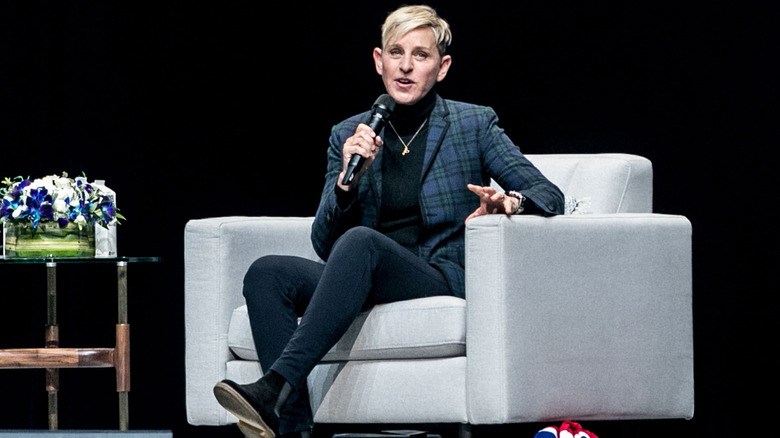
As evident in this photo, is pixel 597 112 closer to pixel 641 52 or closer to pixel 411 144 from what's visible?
pixel 641 52

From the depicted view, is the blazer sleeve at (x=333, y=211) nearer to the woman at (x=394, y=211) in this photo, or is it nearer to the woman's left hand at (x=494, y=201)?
the woman at (x=394, y=211)

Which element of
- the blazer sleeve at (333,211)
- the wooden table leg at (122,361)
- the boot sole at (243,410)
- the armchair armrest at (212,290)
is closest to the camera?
the boot sole at (243,410)

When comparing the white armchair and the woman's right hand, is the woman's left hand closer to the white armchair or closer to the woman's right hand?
the white armchair

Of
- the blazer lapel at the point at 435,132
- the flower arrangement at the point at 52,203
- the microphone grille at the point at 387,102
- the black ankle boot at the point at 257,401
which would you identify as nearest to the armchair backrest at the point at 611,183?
the blazer lapel at the point at 435,132

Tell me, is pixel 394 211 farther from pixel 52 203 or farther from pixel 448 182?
pixel 52 203

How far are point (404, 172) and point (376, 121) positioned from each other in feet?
1.03

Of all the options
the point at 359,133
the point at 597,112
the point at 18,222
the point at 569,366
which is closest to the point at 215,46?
the point at 18,222

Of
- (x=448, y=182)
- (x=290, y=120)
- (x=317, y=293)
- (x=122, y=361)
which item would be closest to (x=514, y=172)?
(x=448, y=182)

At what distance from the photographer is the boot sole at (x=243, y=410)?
2.11 m

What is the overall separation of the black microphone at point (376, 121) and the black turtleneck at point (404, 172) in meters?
0.22

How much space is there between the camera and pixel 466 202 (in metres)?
2.62

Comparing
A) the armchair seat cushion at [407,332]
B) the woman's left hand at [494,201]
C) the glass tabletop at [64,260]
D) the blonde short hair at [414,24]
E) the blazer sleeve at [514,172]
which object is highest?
the blonde short hair at [414,24]

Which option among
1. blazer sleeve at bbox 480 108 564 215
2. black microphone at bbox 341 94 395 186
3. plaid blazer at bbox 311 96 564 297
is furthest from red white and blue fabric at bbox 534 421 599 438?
black microphone at bbox 341 94 395 186

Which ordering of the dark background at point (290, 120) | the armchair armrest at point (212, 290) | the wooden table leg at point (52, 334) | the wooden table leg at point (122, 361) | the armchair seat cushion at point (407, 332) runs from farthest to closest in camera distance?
1. the dark background at point (290, 120)
2. the wooden table leg at point (52, 334)
3. the wooden table leg at point (122, 361)
4. the armchair armrest at point (212, 290)
5. the armchair seat cushion at point (407, 332)
